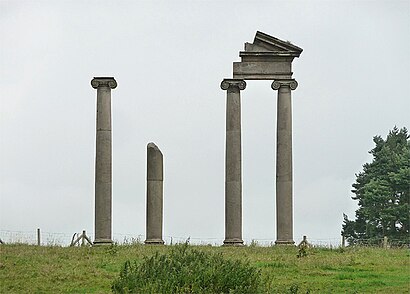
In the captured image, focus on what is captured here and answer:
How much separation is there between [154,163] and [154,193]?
153 centimetres

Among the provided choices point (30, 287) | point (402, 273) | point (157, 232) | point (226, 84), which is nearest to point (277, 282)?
point (402, 273)

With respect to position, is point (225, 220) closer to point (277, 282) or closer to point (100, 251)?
point (100, 251)

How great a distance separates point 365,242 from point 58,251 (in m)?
45.7

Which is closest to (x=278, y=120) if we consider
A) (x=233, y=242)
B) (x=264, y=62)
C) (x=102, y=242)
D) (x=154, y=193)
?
(x=264, y=62)

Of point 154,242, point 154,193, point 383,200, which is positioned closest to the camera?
point 154,242

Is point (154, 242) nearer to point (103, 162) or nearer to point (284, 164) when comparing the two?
point (103, 162)

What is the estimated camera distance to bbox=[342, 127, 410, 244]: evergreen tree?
86688 millimetres

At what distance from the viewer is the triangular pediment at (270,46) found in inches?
2104

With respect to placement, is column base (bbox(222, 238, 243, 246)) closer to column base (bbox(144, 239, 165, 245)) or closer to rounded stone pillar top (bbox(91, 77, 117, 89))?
column base (bbox(144, 239, 165, 245))

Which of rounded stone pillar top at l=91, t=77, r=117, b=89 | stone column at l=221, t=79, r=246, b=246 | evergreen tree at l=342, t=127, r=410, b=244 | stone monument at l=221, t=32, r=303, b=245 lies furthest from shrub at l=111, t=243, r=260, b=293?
evergreen tree at l=342, t=127, r=410, b=244

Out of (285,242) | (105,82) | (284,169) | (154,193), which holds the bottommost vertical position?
(285,242)

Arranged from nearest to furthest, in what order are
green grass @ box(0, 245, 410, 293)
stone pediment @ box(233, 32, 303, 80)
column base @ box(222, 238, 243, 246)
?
green grass @ box(0, 245, 410, 293) → column base @ box(222, 238, 243, 246) → stone pediment @ box(233, 32, 303, 80)

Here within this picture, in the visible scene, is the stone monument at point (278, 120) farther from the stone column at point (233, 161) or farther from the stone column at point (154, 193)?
the stone column at point (154, 193)

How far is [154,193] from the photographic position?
171ft
